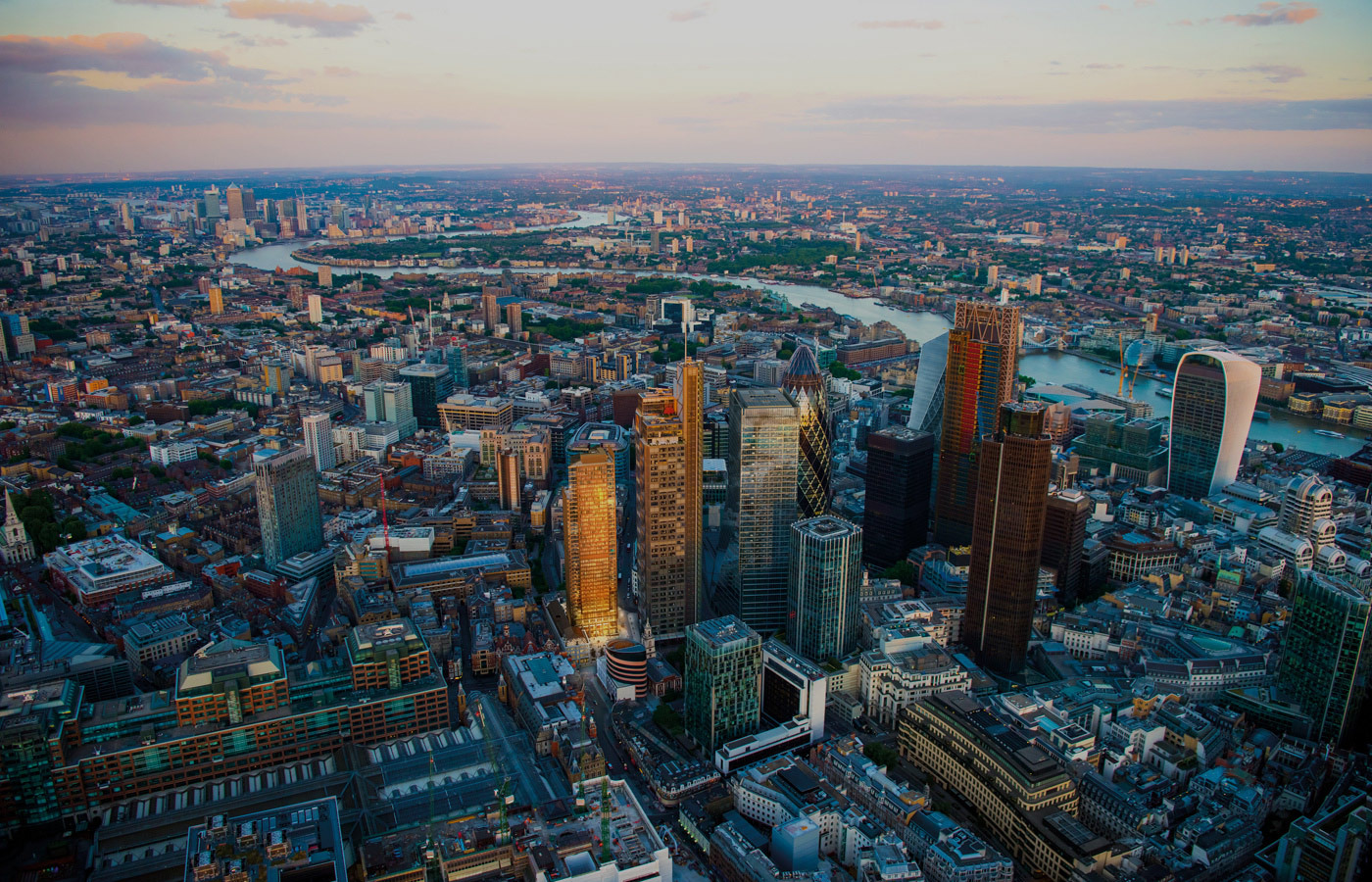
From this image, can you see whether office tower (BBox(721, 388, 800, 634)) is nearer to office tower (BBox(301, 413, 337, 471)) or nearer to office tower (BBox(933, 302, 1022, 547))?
office tower (BBox(933, 302, 1022, 547))

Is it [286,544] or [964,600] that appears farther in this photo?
[286,544]

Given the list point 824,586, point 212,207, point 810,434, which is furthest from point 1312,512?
point 212,207

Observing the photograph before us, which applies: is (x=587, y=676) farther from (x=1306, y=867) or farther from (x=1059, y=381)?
(x=1059, y=381)

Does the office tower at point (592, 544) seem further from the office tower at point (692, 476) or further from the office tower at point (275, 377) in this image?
the office tower at point (275, 377)

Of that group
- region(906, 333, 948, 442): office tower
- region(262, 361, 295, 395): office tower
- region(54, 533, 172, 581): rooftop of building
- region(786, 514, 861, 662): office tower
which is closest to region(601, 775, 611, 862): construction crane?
region(786, 514, 861, 662): office tower

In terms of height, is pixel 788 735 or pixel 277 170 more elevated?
pixel 277 170

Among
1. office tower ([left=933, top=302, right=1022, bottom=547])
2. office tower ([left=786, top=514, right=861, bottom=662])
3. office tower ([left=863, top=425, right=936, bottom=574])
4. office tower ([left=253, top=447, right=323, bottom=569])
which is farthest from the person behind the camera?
office tower ([left=933, top=302, right=1022, bottom=547])

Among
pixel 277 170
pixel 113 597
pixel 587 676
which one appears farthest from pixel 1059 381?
pixel 277 170
